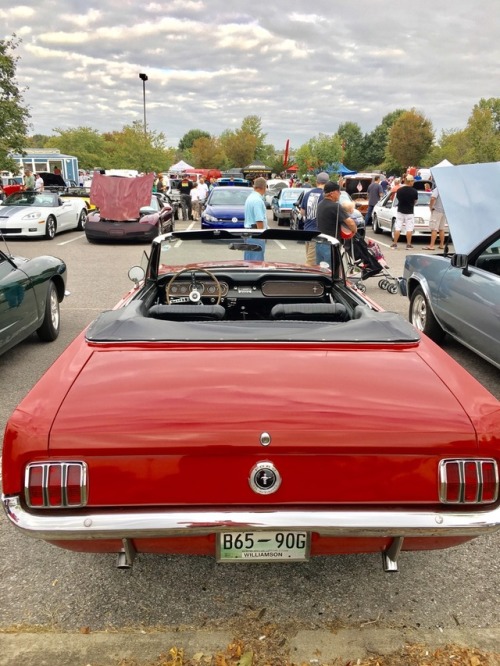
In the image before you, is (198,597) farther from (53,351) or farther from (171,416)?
(53,351)

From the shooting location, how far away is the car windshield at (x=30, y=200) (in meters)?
15.3

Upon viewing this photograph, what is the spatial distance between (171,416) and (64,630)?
1.05 metres

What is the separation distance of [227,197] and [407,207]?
5.29 meters

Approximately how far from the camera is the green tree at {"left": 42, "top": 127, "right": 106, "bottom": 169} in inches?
2549

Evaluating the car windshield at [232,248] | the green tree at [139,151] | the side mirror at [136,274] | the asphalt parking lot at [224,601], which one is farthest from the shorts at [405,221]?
the green tree at [139,151]

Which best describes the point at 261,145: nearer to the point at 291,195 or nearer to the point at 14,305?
the point at 291,195

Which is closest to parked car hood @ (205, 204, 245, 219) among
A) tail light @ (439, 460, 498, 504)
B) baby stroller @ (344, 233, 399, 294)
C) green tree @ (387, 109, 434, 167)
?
baby stroller @ (344, 233, 399, 294)

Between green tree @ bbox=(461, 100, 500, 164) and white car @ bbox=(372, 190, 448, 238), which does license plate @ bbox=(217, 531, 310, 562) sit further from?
green tree @ bbox=(461, 100, 500, 164)

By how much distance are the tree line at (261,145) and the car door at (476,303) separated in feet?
47.9

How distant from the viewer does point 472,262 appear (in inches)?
206

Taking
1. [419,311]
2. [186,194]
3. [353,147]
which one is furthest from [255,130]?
[419,311]

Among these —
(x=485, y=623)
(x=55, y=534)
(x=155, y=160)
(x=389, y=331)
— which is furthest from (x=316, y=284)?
(x=155, y=160)

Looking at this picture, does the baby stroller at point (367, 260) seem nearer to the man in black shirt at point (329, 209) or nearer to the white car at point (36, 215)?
the man in black shirt at point (329, 209)

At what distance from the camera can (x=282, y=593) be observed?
8.05 ft
